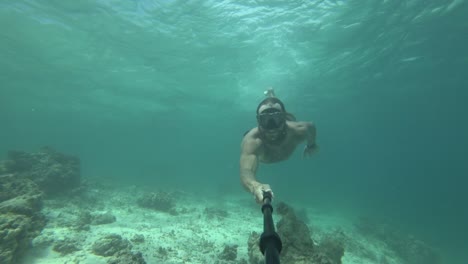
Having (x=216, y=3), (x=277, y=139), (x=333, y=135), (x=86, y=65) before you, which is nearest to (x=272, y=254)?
(x=277, y=139)

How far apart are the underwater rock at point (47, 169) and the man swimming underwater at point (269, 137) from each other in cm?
1505

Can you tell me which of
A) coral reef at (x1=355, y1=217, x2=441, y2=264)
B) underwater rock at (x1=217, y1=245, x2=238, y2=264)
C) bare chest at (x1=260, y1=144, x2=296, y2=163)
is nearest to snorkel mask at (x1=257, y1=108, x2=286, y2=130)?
bare chest at (x1=260, y1=144, x2=296, y2=163)

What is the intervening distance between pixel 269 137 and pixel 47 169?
15839 millimetres

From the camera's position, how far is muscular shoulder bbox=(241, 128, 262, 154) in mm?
4943

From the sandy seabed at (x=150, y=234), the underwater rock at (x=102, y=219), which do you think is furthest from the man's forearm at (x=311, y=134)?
the underwater rock at (x=102, y=219)

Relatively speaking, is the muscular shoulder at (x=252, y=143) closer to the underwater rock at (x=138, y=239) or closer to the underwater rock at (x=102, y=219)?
the underwater rock at (x=138, y=239)

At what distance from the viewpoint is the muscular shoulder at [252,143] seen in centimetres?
494

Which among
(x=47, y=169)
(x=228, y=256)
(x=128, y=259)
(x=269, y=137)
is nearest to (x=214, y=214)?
(x=228, y=256)

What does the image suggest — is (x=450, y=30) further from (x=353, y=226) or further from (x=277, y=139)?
(x=277, y=139)

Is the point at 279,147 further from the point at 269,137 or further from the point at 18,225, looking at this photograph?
the point at 18,225

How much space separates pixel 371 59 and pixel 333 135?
53.2 m

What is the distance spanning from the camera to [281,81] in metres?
28.9

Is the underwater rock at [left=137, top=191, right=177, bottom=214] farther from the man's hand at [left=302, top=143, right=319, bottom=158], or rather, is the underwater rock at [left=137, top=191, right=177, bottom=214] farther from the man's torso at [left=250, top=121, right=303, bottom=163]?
the man's torso at [left=250, top=121, right=303, bottom=163]

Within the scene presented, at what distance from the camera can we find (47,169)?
49.5 ft
